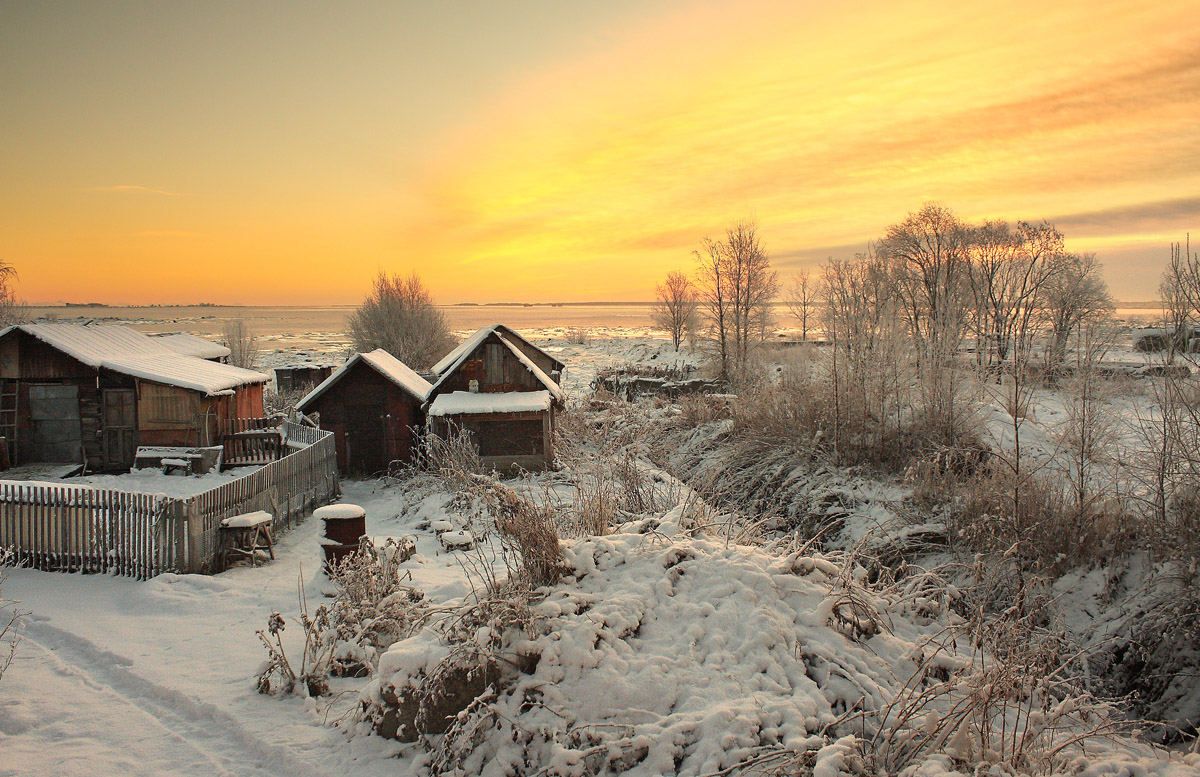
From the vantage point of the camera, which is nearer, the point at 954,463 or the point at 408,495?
the point at 954,463

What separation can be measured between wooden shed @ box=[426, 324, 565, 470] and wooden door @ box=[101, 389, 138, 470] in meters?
9.81

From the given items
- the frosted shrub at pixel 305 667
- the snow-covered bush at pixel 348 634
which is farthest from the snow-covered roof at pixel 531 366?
the frosted shrub at pixel 305 667

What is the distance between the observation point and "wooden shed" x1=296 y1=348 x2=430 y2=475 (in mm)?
21906

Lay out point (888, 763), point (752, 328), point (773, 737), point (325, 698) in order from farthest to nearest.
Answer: point (752, 328), point (325, 698), point (773, 737), point (888, 763)

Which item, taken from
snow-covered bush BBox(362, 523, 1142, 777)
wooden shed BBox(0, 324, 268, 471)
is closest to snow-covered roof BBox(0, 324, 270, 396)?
wooden shed BBox(0, 324, 268, 471)

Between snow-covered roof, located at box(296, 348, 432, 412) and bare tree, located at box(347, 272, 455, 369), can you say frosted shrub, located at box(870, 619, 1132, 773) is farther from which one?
bare tree, located at box(347, 272, 455, 369)

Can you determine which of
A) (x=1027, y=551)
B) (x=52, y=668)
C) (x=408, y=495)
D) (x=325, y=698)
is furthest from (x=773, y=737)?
(x=408, y=495)

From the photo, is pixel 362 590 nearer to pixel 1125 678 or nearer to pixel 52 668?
pixel 52 668

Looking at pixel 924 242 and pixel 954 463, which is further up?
pixel 924 242

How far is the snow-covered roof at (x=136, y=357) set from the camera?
20484 millimetres

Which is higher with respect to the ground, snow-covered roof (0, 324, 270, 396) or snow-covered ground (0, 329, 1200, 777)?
snow-covered roof (0, 324, 270, 396)

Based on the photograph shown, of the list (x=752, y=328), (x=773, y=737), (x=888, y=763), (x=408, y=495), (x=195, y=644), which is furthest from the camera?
(x=752, y=328)

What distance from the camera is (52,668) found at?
6562 mm

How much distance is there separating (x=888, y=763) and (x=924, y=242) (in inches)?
1781
